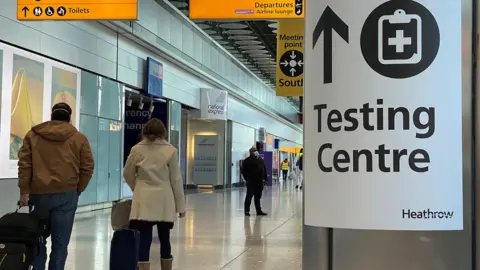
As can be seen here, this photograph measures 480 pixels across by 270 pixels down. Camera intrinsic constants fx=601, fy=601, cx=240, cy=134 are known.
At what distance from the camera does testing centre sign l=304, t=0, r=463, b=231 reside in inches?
80.4

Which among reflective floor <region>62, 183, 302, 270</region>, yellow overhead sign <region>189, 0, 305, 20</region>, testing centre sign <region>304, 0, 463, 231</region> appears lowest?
reflective floor <region>62, 183, 302, 270</region>

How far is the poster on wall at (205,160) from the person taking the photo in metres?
27.1

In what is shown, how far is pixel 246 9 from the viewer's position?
8.30 metres

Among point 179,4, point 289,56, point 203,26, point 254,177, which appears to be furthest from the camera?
point 203,26

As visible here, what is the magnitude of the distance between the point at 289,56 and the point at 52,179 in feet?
28.4

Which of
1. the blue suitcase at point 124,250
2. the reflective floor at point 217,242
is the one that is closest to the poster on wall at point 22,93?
the reflective floor at point 217,242

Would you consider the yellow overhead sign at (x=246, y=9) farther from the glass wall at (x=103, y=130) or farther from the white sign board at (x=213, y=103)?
the white sign board at (x=213, y=103)

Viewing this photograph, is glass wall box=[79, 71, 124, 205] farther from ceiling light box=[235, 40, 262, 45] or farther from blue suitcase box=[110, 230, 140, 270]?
ceiling light box=[235, 40, 262, 45]

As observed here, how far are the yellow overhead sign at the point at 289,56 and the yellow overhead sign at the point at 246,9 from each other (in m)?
4.50

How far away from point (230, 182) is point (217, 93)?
5550mm

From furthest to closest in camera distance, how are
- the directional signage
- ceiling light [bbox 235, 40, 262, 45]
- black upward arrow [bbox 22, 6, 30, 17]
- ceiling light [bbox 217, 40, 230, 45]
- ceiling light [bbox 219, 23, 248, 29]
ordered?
1. ceiling light [bbox 217, 40, 230, 45]
2. ceiling light [bbox 235, 40, 262, 45]
3. ceiling light [bbox 219, 23, 248, 29]
4. black upward arrow [bbox 22, 6, 30, 17]
5. the directional signage

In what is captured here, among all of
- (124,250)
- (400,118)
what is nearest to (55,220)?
(124,250)

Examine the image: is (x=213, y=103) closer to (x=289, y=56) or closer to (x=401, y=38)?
(x=289, y=56)

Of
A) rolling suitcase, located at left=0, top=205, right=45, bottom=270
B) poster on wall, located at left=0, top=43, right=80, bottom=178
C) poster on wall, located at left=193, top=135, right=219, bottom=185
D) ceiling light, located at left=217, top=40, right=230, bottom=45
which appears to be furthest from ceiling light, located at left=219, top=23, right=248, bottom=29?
rolling suitcase, located at left=0, top=205, right=45, bottom=270
